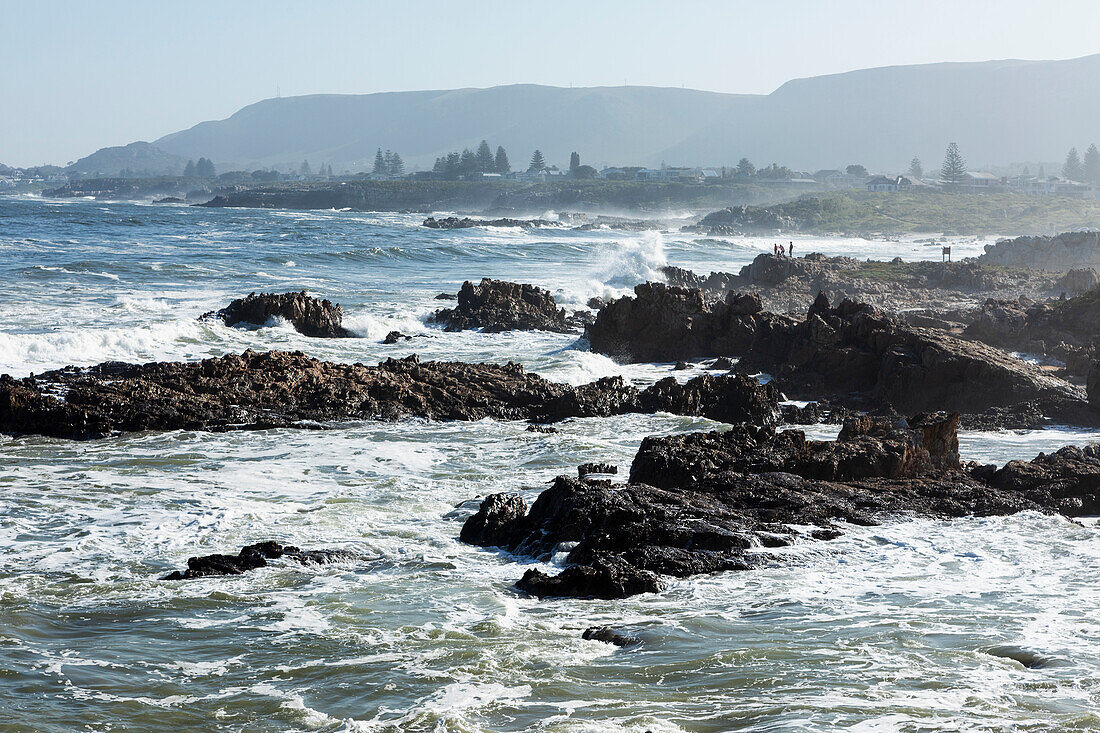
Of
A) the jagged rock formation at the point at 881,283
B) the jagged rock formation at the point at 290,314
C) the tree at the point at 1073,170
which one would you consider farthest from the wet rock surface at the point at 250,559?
the tree at the point at 1073,170

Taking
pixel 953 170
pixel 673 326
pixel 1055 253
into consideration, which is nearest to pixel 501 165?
pixel 953 170

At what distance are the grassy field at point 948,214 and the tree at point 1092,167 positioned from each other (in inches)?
1627

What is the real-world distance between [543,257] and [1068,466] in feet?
142

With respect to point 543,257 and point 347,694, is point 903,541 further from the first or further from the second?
point 543,257

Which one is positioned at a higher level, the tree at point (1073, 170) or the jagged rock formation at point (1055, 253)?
the tree at point (1073, 170)

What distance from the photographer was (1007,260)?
51.0 metres

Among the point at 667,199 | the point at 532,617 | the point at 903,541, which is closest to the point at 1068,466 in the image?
the point at 903,541

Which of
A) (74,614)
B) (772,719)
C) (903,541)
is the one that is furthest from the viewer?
(903,541)

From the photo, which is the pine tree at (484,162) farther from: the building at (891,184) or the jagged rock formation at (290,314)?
the jagged rock formation at (290,314)

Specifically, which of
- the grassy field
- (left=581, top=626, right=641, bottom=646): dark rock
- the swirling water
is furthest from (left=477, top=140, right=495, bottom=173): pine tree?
(left=581, top=626, right=641, bottom=646): dark rock

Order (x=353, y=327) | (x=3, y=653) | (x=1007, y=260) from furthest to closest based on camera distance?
(x=1007, y=260) → (x=353, y=327) → (x=3, y=653)

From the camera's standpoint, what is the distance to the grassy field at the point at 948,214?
312 feet

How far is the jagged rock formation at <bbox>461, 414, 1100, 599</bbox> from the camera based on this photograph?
9069mm

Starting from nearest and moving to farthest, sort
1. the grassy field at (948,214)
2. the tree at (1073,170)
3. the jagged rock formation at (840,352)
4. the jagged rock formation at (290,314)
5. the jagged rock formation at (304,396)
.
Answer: the jagged rock formation at (304,396), the jagged rock formation at (840,352), the jagged rock formation at (290,314), the grassy field at (948,214), the tree at (1073,170)
